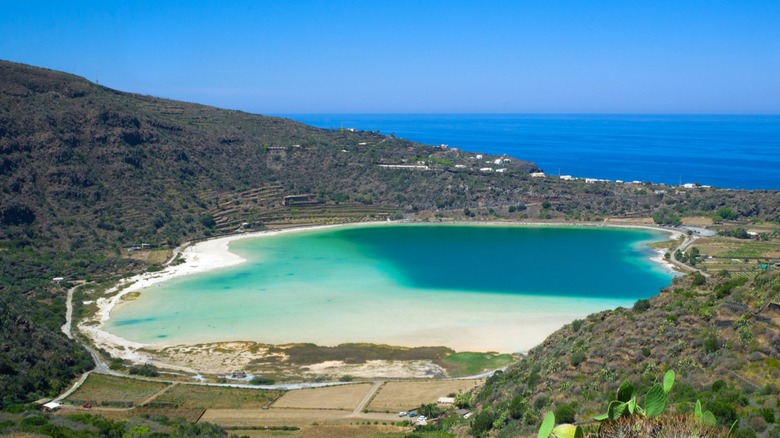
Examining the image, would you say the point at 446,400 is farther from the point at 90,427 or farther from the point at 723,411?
the point at 723,411

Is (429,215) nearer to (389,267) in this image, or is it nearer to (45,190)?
(389,267)

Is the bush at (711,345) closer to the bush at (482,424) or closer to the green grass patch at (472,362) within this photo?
the bush at (482,424)

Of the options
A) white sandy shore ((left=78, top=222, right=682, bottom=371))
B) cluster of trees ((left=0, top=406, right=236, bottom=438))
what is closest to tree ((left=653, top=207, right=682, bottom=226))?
white sandy shore ((left=78, top=222, right=682, bottom=371))

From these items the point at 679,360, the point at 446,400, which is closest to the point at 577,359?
the point at 679,360

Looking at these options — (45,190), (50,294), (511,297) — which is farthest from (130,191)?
(511,297)

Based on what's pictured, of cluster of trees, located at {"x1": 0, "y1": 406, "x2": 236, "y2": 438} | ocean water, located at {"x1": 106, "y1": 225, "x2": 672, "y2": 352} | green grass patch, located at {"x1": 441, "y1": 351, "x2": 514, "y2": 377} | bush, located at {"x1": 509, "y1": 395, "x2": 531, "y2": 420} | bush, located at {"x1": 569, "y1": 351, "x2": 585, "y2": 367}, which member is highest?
bush, located at {"x1": 569, "y1": 351, "x2": 585, "y2": 367}

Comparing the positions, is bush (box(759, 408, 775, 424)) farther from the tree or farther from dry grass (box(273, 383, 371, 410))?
the tree
